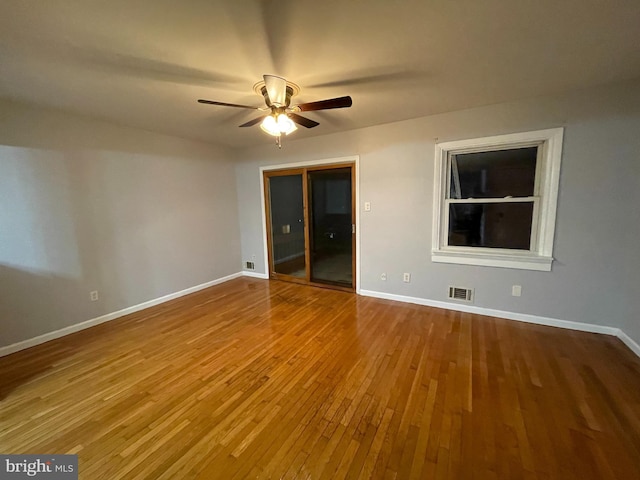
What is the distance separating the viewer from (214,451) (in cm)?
146

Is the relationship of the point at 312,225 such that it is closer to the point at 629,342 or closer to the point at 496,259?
the point at 496,259

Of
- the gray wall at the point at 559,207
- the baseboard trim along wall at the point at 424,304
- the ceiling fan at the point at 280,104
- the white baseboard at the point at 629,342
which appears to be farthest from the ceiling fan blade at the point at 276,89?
the white baseboard at the point at 629,342

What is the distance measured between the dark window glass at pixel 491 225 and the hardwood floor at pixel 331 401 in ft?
3.09

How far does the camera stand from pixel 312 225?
4.34 meters

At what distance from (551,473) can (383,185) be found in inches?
116

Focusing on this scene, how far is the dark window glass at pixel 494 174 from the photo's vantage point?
112 inches

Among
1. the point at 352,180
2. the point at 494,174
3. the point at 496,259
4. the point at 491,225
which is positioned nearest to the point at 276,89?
the point at 352,180

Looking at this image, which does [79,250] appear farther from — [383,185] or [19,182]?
[383,185]

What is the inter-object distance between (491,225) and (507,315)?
3.49 feet

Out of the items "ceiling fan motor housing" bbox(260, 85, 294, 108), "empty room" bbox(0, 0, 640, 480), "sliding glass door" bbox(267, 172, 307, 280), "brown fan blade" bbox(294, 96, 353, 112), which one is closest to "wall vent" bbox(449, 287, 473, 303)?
"empty room" bbox(0, 0, 640, 480)

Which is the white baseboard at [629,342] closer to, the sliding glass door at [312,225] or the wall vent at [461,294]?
the wall vent at [461,294]

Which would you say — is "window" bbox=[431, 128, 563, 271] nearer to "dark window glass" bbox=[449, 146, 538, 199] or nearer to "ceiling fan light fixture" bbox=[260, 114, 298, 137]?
"dark window glass" bbox=[449, 146, 538, 199]

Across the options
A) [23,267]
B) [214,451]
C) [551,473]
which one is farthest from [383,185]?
Answer: [23,267]

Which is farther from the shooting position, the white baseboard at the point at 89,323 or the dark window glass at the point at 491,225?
the dark window glass at the point at 491,225
